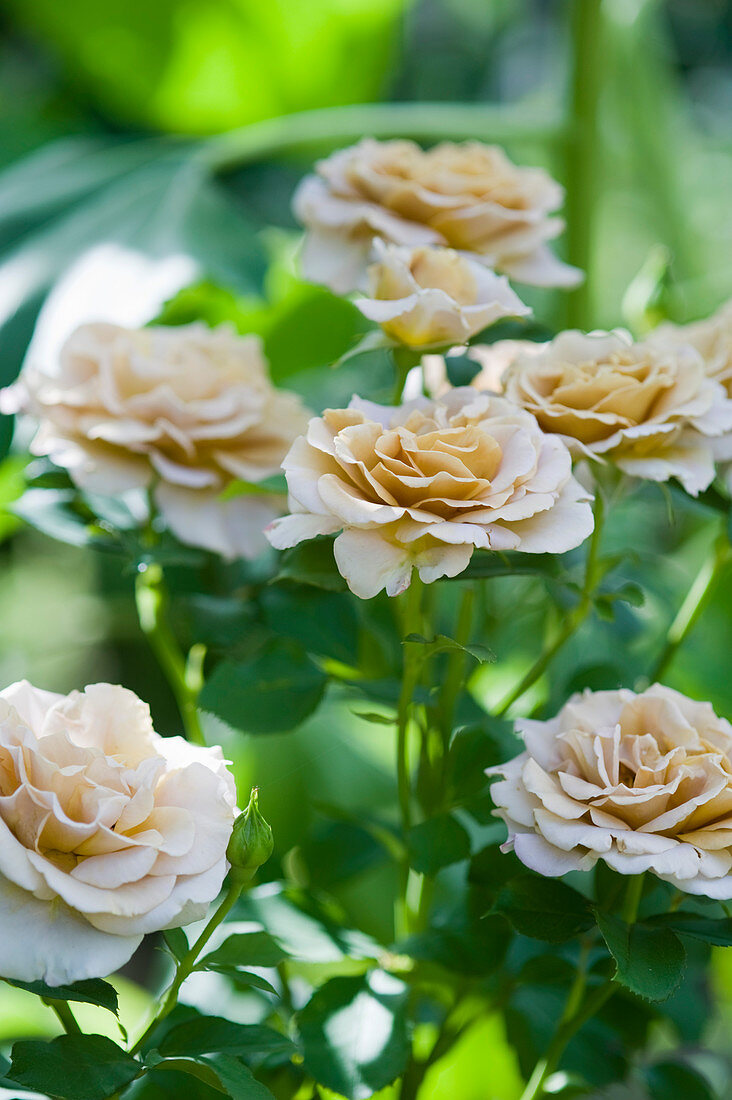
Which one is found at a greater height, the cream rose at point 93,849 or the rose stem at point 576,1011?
the cream rose at point 93,849

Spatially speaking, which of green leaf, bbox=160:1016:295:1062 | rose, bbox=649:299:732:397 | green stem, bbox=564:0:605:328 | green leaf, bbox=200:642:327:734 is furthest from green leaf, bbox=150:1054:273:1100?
green stem, bbox=564:0:605:328

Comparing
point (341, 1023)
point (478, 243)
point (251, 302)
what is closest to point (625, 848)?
point (341, 1023)

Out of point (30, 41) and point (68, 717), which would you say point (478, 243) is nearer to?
point (68, 717)

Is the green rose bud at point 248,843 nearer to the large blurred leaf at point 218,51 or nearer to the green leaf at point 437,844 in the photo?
the green leaf at point 437,844

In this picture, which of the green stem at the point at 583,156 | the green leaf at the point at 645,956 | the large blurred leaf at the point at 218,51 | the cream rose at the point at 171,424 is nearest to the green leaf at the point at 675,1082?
the green leaf at the point at 645,956

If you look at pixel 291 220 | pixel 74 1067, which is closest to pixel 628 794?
pixel 74 1067

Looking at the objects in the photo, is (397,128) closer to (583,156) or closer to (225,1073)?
(583,156)

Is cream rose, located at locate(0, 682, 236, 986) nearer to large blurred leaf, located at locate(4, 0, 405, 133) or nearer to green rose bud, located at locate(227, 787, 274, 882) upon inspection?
green rose bud, located at locate(227, 787, 274, 882)
